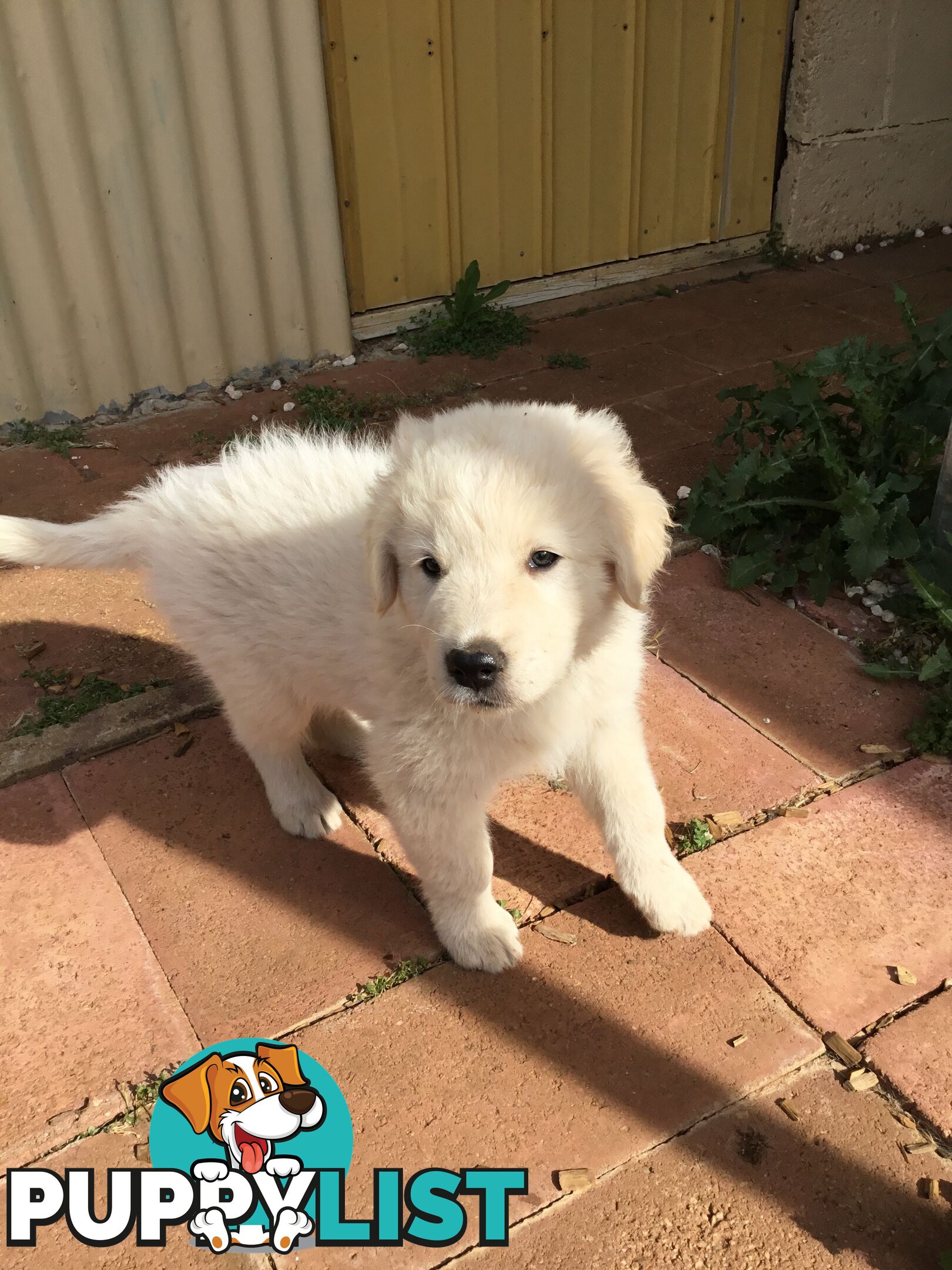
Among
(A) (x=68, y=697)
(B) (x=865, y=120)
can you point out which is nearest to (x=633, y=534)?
(A) (x=68, y=697)

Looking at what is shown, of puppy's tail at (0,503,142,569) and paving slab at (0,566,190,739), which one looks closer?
puppy's tail at (0,503,142,569)

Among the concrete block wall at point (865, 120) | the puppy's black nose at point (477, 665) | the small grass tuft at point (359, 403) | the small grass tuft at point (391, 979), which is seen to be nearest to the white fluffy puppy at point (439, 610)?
the puppy's black nose at point (477, 665)

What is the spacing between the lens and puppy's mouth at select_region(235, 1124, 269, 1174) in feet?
6.56

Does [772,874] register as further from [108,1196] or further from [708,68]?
[708,68]

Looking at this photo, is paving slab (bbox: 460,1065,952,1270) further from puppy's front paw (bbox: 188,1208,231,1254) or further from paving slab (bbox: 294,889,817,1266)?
puppy's front paw (bbox: 188,1208,231,1254)

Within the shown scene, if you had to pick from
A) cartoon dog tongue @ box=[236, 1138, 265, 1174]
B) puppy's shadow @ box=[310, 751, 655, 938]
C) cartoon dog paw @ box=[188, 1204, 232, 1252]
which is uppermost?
cartoon dog paw @ box=[188, 1204, 232, 1252]

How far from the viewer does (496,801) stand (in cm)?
287

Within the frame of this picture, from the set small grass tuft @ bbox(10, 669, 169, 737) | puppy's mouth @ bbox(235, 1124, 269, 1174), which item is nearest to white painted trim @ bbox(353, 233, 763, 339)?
small grass tuft @ bbox(10, 669, 169, 737)

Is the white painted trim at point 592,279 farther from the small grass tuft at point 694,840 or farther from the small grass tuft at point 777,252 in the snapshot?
the small grass tuft at point 694,840

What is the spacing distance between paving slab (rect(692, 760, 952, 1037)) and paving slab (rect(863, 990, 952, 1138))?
45mm

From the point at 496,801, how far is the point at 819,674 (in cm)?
117

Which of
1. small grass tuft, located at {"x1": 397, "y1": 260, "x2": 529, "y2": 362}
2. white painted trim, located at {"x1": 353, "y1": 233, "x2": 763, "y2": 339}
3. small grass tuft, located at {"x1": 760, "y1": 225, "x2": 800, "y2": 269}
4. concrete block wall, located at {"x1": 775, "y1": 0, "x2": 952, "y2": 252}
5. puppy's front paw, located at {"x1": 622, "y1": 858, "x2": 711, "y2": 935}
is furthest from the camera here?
small grass tuft, located at {"x1": 760, "y1": 225, "x2": 800, "y2": 269}

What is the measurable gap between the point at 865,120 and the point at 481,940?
6575 mm

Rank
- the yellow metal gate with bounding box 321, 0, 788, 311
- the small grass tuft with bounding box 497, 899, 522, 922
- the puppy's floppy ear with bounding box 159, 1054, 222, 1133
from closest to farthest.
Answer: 1. the puppy's floppy ear with bounding box 159, 1054, 222, 1133
2. the small grass tuft with bounding box 497, 899, 522, 922
3. the yellow metal gate with bounding box 321, 0, 788, 311
